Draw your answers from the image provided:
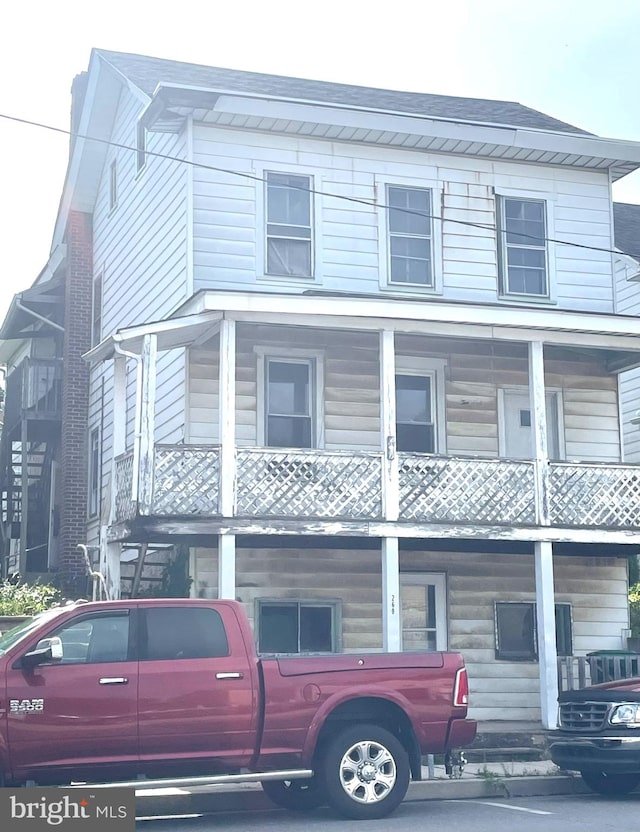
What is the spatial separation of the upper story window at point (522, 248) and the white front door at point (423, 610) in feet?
16.4

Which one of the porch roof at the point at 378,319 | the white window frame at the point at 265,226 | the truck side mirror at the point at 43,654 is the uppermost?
the white window frame at the point at 265,226

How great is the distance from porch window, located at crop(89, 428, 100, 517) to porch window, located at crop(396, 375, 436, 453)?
260 inches

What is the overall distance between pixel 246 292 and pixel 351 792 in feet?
24.8

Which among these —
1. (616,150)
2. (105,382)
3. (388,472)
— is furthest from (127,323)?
(616,150)

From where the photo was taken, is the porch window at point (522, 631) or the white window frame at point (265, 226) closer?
the white window frame at point (265, 226)

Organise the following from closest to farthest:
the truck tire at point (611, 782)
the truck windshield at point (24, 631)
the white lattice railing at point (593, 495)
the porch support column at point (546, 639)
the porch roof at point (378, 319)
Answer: the truck windshield at point (24, 631), the truck tire at point (611, 782), the porch roof at point (378, 319), the porch support column at point (546, 639), the white lattice railing at point (593, 495)

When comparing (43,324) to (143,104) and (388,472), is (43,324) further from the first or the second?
(388,472)

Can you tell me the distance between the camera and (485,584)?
792 inches

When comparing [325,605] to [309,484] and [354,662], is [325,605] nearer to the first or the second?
[309,484]

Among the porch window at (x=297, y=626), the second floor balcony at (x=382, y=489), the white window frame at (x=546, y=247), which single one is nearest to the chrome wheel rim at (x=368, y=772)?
the second floor balcony at (x=382, y=489)

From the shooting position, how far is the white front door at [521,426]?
20.5m

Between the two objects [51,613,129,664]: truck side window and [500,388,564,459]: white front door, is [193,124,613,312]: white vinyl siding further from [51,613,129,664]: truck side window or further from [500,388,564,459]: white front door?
[51,613,129,664]: truck side window

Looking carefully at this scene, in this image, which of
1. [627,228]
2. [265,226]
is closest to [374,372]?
[265,226]
